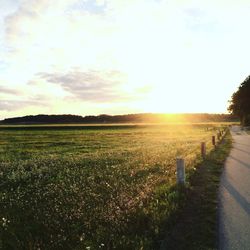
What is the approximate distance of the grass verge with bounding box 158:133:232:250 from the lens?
23.7 feet

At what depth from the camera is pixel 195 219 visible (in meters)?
8.74

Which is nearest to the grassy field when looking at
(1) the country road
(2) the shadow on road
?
(1) the country road

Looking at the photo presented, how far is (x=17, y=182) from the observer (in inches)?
591

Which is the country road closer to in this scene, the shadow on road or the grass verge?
the shadow on road

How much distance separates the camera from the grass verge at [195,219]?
721 centimetres

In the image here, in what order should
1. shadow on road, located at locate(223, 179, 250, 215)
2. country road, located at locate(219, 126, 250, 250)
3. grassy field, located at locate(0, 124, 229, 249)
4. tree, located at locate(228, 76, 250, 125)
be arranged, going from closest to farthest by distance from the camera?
country road, located at locate(219, 126, 250, 250), grassy field, located at locate(0, 124, 229, 249), shadow on road, located at locate(223, 179, 250, 215), tree, located at locate(228, 76, 250, 125)

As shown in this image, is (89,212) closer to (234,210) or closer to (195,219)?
(195,219)

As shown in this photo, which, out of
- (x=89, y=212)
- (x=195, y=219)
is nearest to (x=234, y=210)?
(x=195, y=219)

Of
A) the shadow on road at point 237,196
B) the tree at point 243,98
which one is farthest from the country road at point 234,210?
the tree at point 243,98

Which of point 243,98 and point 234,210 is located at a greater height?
point 243,98

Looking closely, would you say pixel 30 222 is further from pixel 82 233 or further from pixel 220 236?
pixel 220 236

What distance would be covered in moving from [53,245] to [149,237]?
72.1 inches

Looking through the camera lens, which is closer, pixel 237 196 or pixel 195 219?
pixel 195 219

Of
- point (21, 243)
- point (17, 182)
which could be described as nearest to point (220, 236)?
point (21, 243)
